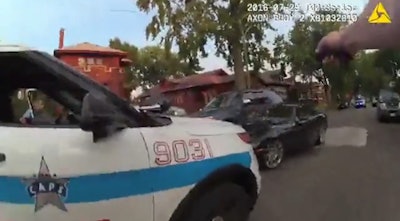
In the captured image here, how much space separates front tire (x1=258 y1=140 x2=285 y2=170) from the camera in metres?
8.91

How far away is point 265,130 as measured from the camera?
9.31 m

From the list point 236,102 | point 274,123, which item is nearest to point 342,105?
point 236,102

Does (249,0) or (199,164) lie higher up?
(249,0)

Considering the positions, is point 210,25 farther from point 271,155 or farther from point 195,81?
point 195,81

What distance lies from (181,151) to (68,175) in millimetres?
747

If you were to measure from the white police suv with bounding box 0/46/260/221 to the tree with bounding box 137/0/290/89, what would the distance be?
50.2 feet

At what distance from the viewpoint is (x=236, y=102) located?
35.5ft

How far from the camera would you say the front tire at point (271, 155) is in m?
8.91

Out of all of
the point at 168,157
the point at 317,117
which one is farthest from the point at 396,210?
the point at 317,117

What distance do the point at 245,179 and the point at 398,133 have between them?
401 inches

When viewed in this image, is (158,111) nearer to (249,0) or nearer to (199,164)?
(199,164)
